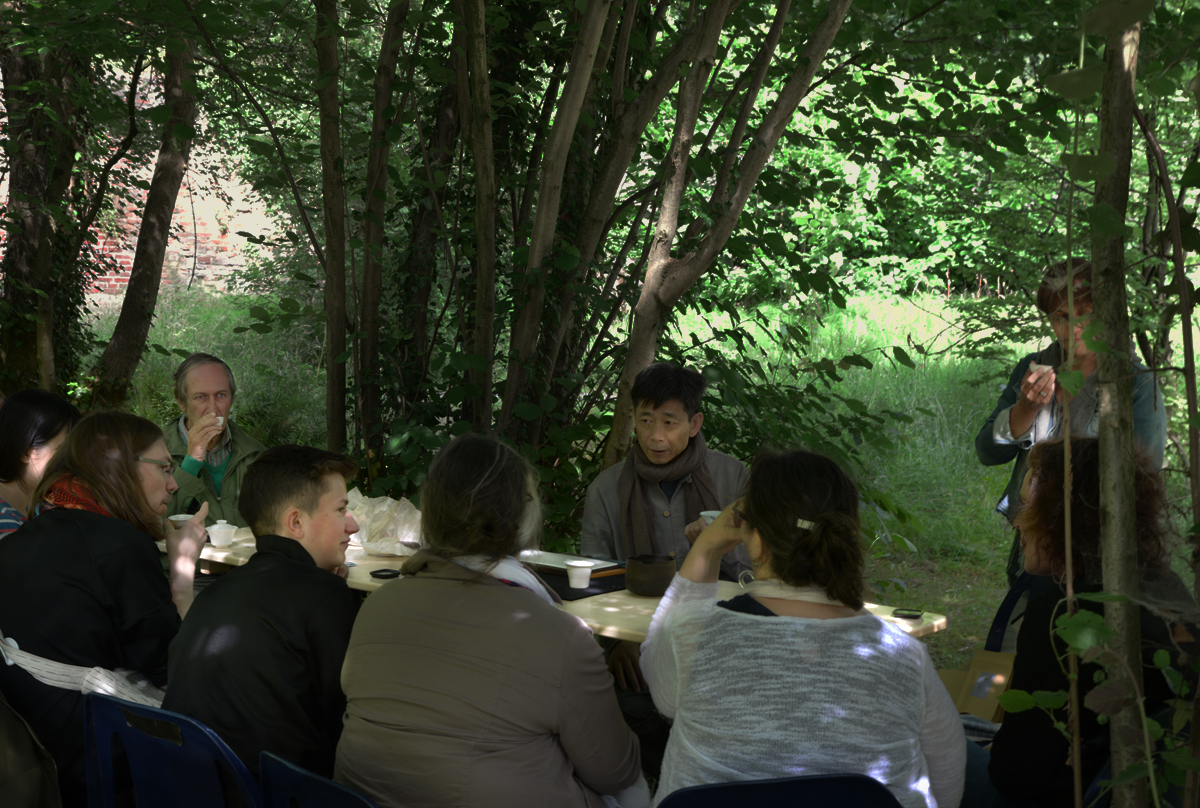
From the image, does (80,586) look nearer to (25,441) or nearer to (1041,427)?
(25,441)

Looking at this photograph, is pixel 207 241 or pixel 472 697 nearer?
pixel 472 697

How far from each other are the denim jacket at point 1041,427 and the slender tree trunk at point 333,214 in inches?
115

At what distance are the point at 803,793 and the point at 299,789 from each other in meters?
0.80

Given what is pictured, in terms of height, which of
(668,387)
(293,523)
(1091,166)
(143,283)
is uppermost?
(143,283)

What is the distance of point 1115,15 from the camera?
1120mm

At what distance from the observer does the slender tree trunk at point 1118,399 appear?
1.27m

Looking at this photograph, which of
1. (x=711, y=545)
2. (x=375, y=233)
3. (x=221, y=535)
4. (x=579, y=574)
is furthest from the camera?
(x=375, y=233)

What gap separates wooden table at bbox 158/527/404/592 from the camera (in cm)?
269

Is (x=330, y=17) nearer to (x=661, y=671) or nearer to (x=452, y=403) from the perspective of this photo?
(x=452, y=403)

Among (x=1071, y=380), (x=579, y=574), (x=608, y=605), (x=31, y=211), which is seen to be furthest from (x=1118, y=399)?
(x=31, y=211)

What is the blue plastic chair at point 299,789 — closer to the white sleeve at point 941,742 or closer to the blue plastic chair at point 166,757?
the blue plastic chair at point 166,757

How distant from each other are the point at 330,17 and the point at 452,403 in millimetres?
1709

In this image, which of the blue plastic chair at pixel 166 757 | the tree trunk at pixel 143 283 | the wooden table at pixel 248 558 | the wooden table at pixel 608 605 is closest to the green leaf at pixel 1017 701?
the wooden table at pixel 608 605

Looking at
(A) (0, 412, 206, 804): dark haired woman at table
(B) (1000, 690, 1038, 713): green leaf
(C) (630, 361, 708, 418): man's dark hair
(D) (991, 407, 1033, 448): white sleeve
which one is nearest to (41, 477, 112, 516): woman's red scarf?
(A) (0, 412, 206, 804): dark haired woman at table
